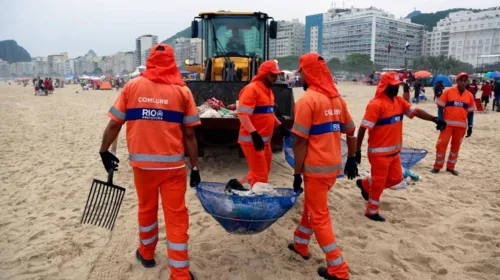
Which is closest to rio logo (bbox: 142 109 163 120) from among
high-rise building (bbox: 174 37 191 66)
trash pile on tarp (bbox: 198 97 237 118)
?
trash pile on tarp (bbox: 198 97 237 118)

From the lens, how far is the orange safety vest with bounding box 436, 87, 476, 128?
236 inches

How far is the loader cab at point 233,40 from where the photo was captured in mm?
7508

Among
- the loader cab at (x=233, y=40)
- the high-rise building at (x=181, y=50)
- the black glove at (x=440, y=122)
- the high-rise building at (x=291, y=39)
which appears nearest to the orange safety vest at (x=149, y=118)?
the black glove at (x=440, y=122)

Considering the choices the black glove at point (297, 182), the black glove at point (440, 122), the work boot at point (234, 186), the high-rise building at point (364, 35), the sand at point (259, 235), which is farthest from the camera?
the high-rise building at point (364, 35)

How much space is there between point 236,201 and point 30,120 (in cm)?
1240

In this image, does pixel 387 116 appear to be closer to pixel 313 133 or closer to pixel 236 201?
pixel 313 133

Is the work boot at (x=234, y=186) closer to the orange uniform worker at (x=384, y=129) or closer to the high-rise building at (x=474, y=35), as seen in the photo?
the orange uniform worker at (x=384, y=129)

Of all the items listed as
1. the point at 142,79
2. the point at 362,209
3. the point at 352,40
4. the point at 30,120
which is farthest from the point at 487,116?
the point at 352,40

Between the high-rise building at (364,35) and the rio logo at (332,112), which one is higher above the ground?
the high-rise building at (364,35)

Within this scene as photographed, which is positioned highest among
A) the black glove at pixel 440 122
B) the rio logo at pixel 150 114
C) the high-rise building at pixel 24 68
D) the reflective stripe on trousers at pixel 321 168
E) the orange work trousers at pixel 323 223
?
the high-rise building at pixel 24 68

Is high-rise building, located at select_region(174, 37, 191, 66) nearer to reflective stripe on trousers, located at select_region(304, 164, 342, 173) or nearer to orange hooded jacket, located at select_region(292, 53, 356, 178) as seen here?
orange hooded jacket, located at select_region(292, 53, 356, 178)

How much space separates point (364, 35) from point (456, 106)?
423ft

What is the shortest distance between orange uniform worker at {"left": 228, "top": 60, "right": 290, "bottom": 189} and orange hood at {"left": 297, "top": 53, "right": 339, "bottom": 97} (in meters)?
1.20

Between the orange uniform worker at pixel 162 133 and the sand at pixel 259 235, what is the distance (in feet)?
1.81
